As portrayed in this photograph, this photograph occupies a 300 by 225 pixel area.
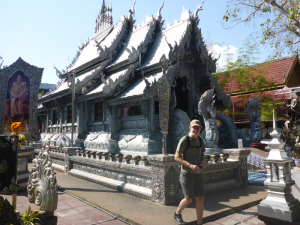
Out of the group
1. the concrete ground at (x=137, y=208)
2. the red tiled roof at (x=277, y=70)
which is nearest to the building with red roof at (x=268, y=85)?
the red tiled roof at (x=277, y=70)

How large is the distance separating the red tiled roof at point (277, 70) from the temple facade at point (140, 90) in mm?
7464

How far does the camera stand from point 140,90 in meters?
8.98

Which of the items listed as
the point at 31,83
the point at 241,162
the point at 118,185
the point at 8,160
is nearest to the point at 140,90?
the point at 118,185

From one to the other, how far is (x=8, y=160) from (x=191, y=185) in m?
2.91

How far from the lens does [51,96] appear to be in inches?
543

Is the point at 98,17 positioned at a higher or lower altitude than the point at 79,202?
higher

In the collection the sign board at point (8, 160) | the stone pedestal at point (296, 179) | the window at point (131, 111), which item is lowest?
the stone pedestal at point (296, 179)

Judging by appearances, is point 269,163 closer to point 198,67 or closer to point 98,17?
point 198,67

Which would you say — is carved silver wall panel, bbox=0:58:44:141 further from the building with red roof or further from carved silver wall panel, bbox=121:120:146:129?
the building with red roof

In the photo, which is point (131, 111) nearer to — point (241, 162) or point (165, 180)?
point (241, 162)

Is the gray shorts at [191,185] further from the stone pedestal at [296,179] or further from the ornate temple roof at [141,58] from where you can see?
the ornate temple roof at [141,58]

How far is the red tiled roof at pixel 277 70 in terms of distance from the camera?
1651cm

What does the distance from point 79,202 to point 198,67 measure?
798cm

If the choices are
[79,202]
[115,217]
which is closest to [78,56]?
[79,202]
